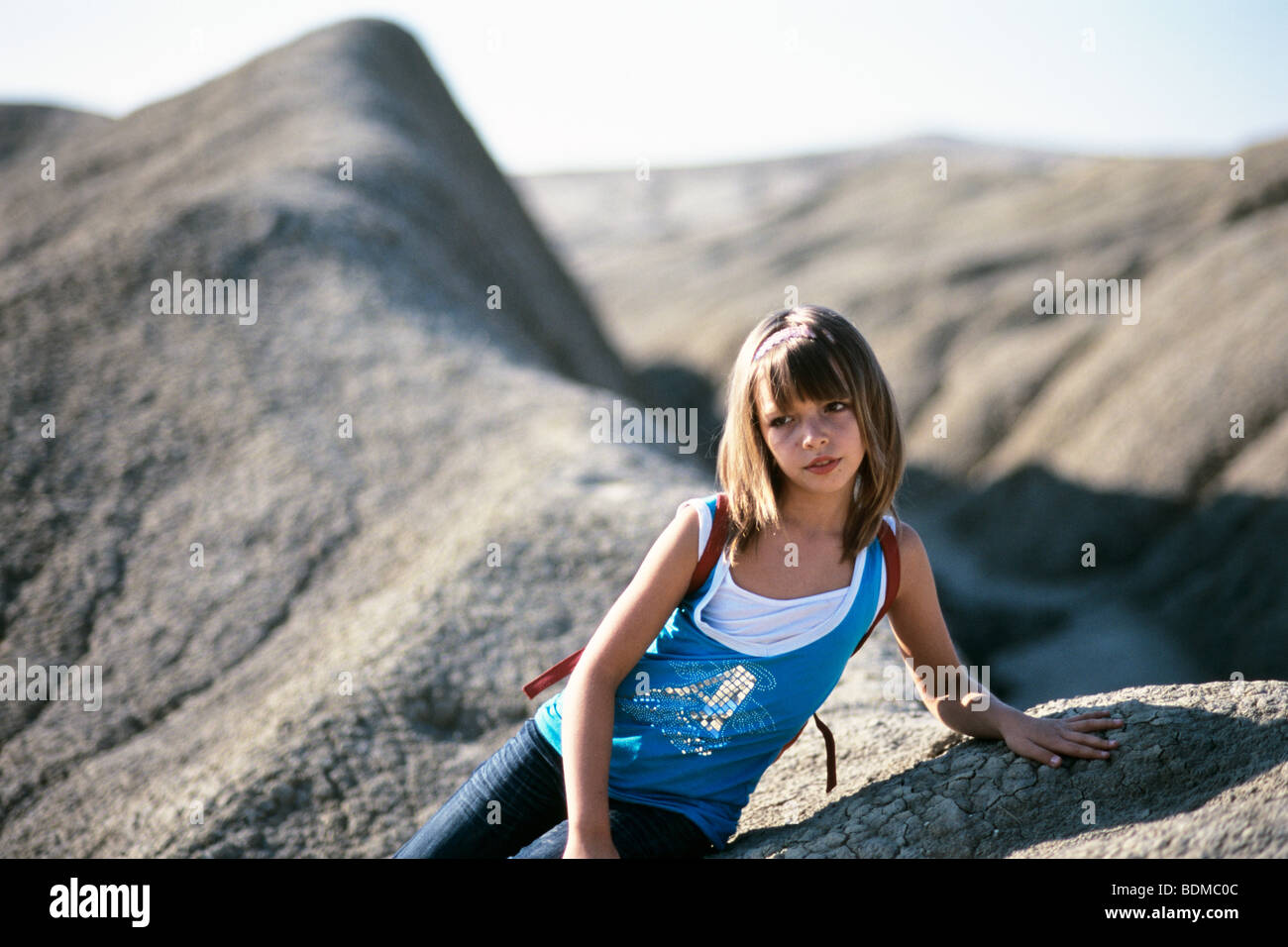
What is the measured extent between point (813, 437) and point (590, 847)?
95cm

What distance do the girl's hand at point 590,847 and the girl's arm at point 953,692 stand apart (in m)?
0.89

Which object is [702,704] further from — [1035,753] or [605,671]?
[1035,753]

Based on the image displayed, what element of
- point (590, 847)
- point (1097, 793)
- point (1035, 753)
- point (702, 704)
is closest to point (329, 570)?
point (702, 704)

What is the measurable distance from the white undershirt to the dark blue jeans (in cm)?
42

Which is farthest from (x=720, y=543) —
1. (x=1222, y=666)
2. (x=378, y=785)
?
(x=1222, y=666)

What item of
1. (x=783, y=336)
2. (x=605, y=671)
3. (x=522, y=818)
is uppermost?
(x=783, y=336)

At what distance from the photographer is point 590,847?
212 cm

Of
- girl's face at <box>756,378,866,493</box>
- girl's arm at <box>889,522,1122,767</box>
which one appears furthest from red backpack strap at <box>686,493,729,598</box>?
girl's arm at <box>889,522,1122,767</box>

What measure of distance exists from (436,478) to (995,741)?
12.4 ft

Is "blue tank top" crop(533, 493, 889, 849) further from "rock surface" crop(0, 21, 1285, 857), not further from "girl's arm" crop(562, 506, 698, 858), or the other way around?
"rock surface" crop(0, 21, 1285, 857)

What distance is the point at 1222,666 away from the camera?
9914 mm

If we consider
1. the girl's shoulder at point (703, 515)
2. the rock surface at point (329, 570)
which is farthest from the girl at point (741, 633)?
the rock surface at point (329, 570)

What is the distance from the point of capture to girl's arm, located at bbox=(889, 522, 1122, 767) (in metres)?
2.49

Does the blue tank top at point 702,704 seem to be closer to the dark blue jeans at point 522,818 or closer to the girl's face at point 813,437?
the dark blue jeans at point 522,818
